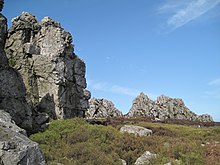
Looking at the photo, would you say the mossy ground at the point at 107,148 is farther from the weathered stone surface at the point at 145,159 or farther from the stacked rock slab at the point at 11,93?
the stacked rock slab at the point at 11,93

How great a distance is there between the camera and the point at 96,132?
80.6 feet

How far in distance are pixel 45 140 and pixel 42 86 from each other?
2011 cm

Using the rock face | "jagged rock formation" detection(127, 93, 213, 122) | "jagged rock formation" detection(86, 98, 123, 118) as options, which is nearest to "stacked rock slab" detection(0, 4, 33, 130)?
the rock face

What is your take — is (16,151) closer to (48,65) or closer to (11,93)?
(11,93)

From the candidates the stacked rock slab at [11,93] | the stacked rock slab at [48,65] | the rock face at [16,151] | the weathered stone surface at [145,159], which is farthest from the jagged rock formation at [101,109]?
the rock face at [16,151]

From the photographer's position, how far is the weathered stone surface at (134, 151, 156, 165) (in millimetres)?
17641

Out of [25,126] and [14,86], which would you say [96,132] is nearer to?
[25,126]

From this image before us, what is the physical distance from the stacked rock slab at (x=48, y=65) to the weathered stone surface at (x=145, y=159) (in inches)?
869

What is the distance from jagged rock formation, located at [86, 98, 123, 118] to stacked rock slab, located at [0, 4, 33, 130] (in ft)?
189

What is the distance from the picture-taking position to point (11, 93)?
24.4m

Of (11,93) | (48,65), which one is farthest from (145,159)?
(48,65)

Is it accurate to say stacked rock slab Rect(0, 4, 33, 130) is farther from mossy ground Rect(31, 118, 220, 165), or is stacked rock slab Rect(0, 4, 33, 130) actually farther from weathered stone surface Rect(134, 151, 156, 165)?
weathered stone surface Rect(134, 151, 156, 165)

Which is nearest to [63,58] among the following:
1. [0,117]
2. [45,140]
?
[45,140]

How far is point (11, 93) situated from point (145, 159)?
1340 cm
